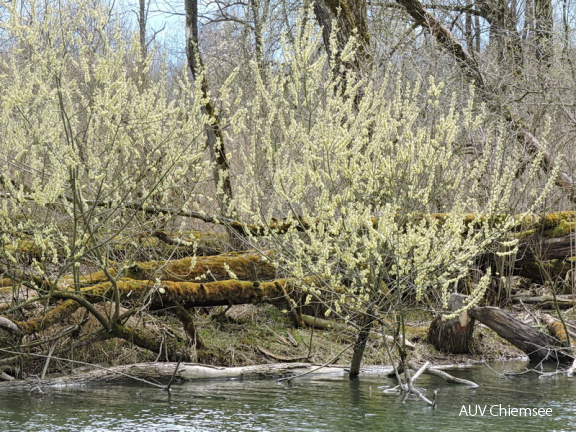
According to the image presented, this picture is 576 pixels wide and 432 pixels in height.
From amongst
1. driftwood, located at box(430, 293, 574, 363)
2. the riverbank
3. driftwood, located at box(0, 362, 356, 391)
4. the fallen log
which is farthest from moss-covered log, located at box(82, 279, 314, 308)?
the fallen log

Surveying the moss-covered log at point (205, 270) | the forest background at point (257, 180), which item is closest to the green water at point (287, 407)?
the forest background at point (257, 180)

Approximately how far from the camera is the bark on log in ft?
26.7

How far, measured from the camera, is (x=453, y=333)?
8664 millimetres

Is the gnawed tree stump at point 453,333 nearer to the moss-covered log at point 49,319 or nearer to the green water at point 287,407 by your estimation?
the green water at point 287,407

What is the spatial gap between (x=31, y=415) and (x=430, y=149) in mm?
3683

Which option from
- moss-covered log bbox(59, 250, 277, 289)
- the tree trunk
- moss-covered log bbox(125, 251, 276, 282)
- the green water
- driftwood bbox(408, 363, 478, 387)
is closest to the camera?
the green water

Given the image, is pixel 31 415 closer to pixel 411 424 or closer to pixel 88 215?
pixel 88 215

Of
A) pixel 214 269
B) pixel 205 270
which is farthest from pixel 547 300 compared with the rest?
pixel 205 270

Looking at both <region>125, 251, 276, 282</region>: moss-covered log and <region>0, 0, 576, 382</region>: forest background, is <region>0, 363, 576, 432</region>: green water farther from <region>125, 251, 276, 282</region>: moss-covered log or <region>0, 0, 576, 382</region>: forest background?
<region>125, 251, 276, 282</region>: moss-covered log

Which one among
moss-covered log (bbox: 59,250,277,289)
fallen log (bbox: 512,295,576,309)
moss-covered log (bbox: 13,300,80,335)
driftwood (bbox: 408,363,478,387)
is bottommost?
driftwood (bbox: 408,363,478,387)

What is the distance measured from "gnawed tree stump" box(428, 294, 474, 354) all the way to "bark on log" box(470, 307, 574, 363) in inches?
14.5

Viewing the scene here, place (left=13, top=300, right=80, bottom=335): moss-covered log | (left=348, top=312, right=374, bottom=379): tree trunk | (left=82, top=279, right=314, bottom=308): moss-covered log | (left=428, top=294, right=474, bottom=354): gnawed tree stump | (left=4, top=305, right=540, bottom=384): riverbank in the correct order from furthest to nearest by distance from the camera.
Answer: (left=428, top=294, right=474, bottom=354): gnawed tree stump
(left=4, top=305, right=540, bottom=384): riverbank
(left=82, top=279, right=314, bottom=308): moss-covered log
(left=13, top=300, right=80, bottom=335): moss-covered log
(left=348, top=312, right=374, bottom=379): tree trunk

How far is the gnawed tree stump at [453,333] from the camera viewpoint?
8609 mm

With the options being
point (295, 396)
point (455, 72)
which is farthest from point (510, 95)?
point (295, 396)
